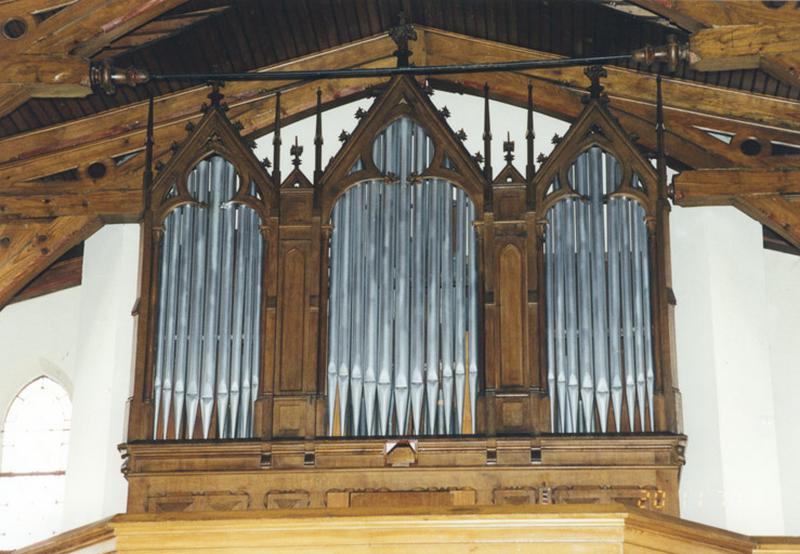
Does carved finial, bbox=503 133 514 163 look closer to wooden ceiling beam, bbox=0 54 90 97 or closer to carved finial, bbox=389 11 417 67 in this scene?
carved finial, bbox=389 11 417 67

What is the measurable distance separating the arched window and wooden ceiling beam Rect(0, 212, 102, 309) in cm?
205

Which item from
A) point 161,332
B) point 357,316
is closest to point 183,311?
point 161,332

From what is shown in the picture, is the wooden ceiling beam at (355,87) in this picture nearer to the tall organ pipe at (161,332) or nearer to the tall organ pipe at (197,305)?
the tall organ pipe at (197,305)

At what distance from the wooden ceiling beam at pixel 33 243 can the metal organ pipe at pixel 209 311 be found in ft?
2.67

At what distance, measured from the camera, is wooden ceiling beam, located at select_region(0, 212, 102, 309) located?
42.5 feet

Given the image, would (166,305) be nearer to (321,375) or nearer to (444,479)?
(321,375)

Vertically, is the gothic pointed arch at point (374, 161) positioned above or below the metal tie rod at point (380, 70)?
below

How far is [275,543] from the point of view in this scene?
33.3 feet

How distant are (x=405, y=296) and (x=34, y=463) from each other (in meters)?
4.05

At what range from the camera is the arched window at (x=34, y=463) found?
14414mm

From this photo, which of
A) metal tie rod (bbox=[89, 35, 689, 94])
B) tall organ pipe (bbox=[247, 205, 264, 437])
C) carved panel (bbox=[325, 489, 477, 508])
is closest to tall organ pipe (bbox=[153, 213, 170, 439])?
tall organ pipe (bbox=[247, 205, 264, 437])

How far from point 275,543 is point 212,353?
2484 mm

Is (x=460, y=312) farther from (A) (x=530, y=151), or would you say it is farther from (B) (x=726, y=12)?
(B) (x=726, y=12)

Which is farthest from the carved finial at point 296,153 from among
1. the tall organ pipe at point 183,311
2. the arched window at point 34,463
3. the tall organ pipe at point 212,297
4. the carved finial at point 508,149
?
the arched window at point 34,463
